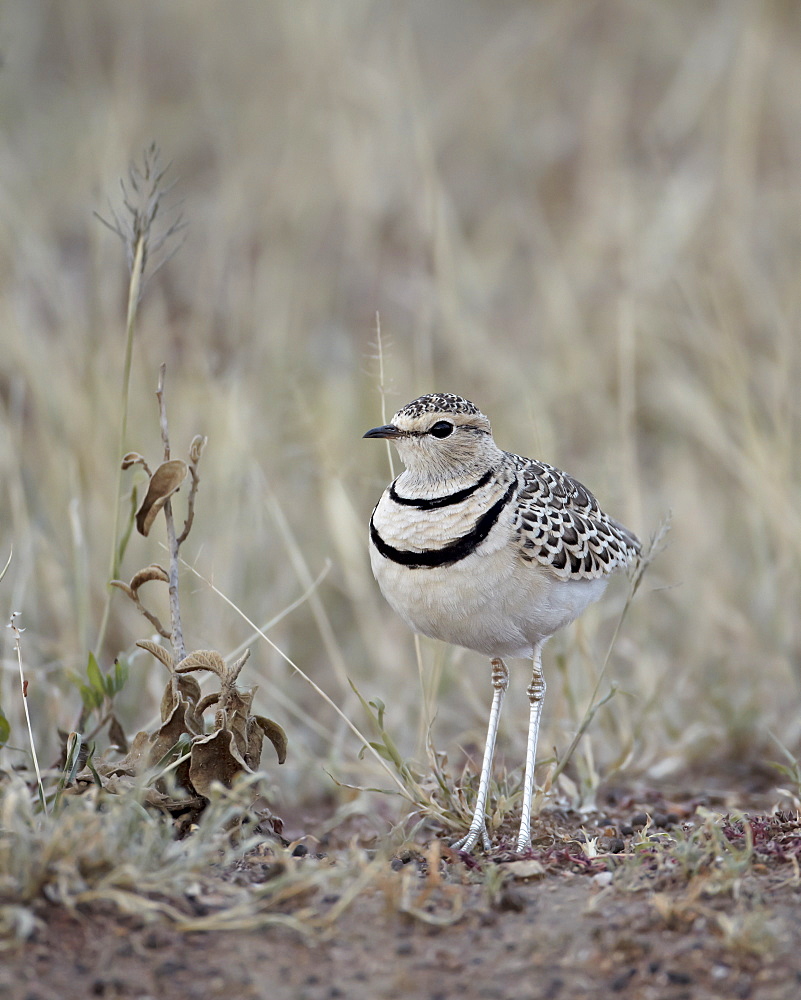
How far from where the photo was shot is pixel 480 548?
2.89 meters

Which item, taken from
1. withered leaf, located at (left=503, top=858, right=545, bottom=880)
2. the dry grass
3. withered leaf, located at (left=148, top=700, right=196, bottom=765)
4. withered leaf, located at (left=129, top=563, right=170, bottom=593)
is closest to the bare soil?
withered leaf, located at (left=503, top=858, right=545, bottom=880)

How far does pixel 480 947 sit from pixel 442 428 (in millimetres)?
1350

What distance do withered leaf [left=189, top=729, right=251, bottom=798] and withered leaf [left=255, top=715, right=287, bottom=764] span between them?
0.12 meters

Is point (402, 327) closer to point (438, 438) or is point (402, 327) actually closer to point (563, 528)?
point (438, 438)

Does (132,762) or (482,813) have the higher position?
(132,762)

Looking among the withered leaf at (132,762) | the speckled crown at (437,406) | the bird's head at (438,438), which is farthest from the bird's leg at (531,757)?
the withered leaf at (132,762)

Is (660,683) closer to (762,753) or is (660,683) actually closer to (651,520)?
(762,753)

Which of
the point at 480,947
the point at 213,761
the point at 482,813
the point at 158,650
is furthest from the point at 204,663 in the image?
the point at 480,947

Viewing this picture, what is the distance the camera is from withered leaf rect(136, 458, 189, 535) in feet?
9.48

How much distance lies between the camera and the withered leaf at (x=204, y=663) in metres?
2.84

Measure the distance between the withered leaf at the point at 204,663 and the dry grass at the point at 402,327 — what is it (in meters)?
0.24

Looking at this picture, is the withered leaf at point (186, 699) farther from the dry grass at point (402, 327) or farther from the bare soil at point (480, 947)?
the bare soil at point (480, 947)

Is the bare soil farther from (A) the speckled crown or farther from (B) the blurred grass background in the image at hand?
(A) the speckled crown

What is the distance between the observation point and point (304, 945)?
228 cm
